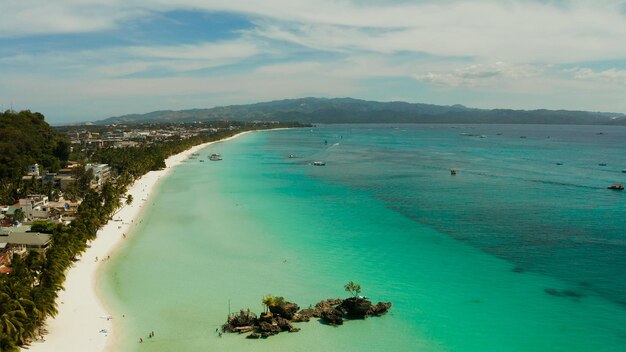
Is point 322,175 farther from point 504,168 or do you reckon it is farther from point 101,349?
point 101,349

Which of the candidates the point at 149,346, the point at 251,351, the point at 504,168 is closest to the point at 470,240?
the point at 251,351

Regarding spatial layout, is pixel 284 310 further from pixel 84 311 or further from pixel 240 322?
pixel 84 311

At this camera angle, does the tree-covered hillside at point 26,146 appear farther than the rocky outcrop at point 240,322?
Yes

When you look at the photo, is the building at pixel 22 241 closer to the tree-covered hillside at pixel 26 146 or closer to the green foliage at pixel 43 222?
the green foliage at pixel 43 222

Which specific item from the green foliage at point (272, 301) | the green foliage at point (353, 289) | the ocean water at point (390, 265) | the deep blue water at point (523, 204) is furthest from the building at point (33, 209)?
the deep blue water at point (523, 204)

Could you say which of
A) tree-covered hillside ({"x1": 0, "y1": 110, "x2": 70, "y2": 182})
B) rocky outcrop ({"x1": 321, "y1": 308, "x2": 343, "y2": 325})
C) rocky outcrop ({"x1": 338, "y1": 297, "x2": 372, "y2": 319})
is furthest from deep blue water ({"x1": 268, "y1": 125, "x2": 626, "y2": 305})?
tree-covered hillside ({"x1": 0, "y1": 110, "x2": 70, "y2": 182})

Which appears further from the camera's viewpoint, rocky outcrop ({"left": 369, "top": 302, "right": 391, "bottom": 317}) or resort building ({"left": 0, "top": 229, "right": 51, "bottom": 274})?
resort building ({"left": 0, "top": 229, "right": 51, "bottom": 274})

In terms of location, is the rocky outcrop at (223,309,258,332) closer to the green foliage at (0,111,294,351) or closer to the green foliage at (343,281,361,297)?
the green foliage at (0,111,294,351)
